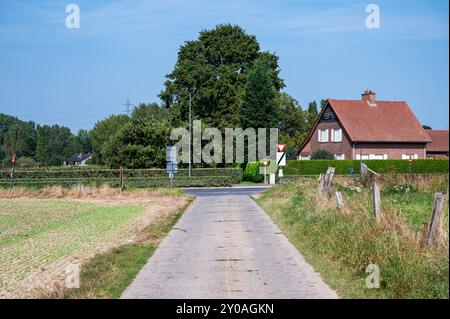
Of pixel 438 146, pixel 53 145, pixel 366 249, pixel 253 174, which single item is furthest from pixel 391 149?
pixel 53 145

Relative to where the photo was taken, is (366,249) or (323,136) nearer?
(366,249)

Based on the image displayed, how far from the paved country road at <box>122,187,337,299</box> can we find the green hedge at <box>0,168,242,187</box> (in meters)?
31.8

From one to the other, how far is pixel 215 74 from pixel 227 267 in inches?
2619

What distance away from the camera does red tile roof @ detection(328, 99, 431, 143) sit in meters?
75.2

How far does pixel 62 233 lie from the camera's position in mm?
21625

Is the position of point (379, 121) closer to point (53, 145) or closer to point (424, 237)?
point (424, 237)

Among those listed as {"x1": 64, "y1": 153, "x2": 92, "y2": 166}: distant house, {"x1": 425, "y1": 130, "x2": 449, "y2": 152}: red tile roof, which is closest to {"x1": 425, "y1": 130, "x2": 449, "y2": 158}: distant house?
{"x1": 425, "y1": 130, "x2": 449, "y2": 152}: red tile roof

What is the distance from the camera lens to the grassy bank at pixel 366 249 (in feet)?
33.4

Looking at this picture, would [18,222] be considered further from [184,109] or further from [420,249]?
[184,109]

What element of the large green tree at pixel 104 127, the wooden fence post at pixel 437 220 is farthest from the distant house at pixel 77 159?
the wooden fence post at pixel 437 220
